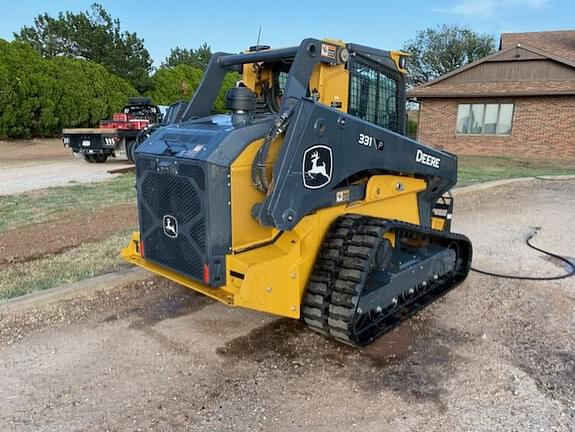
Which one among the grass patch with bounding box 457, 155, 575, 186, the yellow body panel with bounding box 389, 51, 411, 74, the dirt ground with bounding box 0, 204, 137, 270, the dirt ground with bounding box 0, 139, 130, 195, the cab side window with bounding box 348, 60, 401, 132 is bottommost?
the dirt ground with bounding box 0, 139, 130, 195

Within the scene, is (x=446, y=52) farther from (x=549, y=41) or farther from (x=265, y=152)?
(x=265, y=152)

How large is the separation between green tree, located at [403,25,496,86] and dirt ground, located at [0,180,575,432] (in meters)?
40.2

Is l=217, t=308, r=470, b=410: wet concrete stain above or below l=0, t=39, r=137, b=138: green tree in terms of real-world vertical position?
below

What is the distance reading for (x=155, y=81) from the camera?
101 feet

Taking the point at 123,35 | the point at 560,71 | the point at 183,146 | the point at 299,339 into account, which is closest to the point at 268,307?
the point at 299,339

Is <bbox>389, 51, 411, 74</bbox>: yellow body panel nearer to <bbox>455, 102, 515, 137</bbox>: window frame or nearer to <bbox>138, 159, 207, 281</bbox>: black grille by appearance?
<bbox>138, 159, 207, 281</bbox>: black grille

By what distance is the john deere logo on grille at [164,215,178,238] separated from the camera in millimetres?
3566

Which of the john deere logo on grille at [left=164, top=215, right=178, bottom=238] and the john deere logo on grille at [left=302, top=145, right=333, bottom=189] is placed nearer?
the john deere logo on grille at [left=302, top=145, right=333, bottom=189]

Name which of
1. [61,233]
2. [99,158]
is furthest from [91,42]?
[61,233]

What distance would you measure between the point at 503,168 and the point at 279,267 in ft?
47.4

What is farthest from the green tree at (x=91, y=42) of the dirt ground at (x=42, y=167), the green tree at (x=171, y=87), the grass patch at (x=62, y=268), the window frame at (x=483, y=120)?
the grass patch at (x=62, y=268)

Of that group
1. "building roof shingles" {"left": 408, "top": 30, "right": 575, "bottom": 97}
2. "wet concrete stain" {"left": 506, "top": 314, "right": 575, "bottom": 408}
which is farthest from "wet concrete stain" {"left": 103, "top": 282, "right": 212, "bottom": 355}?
"building roof shingles" {"left": 408, "top": 30, "right": 575, "bottom": 97}

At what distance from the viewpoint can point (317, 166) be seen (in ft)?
11.1

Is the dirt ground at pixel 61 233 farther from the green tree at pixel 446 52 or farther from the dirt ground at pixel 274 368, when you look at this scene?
the green tree at pixel 446 52
